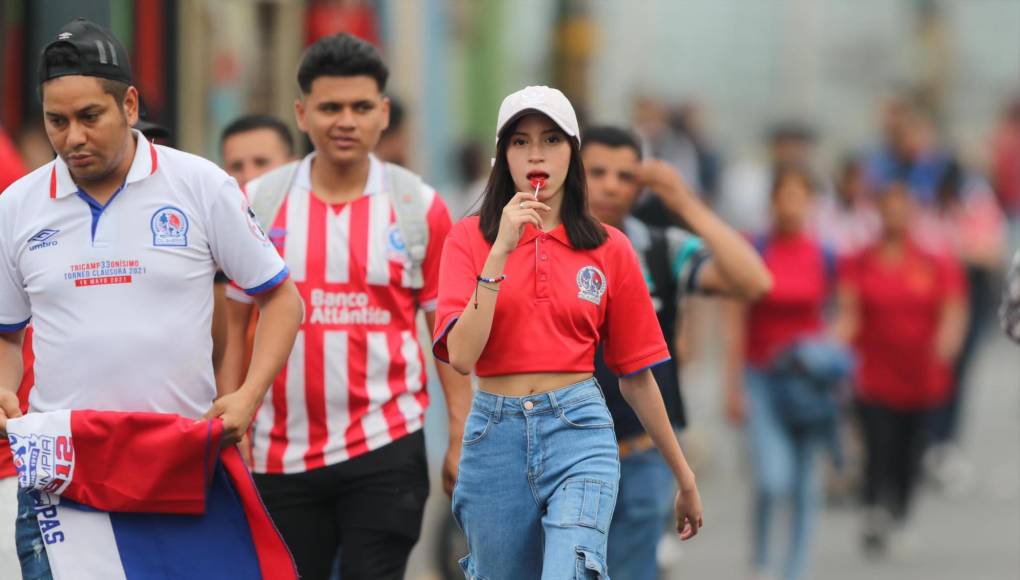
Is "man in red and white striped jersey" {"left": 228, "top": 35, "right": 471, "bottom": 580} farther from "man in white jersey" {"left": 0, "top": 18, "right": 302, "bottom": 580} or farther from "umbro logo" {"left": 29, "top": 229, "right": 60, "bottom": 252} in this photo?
"umbro logo" {"left": 29, "top": 229, "right": 60, "bottom": 252}

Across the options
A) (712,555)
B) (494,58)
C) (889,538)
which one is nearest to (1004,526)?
(889,538)

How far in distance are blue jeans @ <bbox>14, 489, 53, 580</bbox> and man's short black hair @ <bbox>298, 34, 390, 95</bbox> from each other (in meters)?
1.86

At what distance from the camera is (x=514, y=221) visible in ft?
17.3

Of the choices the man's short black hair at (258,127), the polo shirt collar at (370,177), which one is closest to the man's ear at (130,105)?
the polo shirt collar at (370,177)

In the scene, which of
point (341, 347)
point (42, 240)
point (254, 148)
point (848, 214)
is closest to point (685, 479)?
point (341, 347)

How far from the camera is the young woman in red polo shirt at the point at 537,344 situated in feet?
17.5

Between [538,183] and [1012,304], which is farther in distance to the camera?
[1012,304]

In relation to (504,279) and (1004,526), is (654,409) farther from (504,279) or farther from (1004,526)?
(1004,526)

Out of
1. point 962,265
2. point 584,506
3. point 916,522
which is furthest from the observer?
point 962,265

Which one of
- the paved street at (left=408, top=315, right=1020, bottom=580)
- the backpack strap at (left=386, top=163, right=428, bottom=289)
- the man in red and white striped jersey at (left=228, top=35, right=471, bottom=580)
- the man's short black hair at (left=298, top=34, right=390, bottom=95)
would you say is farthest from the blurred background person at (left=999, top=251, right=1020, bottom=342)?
the paved street at (left=408, top=315, right=1020, bottom=580)

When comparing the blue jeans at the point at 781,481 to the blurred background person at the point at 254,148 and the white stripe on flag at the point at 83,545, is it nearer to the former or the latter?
the blurred background person at the point at 254,148

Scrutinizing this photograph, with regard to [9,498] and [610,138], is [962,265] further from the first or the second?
[9,498]

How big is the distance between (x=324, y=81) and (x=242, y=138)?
1.07 m

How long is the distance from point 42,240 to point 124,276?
0.83 feet
